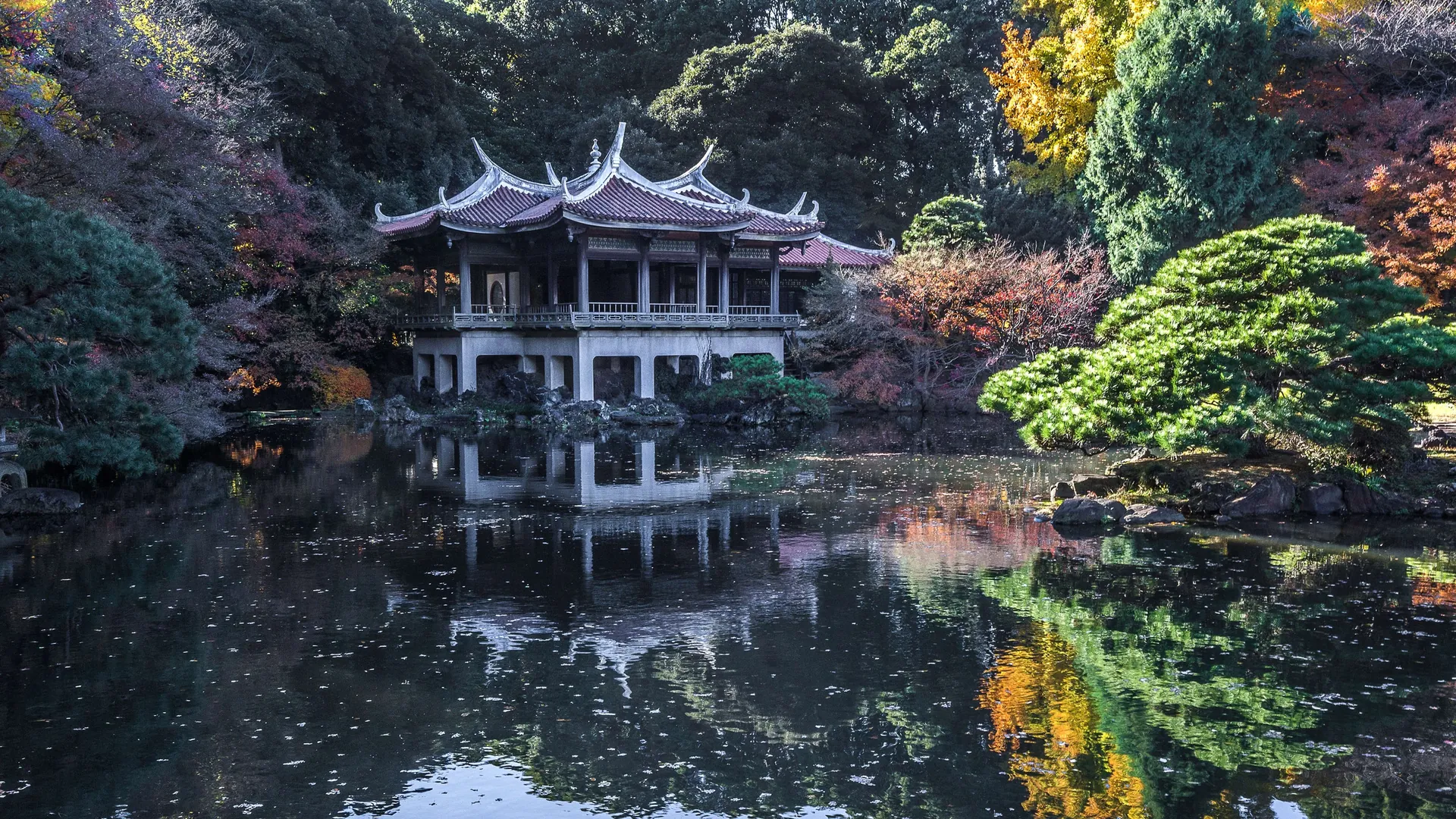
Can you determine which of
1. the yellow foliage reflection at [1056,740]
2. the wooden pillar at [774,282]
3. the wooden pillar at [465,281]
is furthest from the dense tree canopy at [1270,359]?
the wooden pillar at [465,281]

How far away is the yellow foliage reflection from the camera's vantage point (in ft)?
21.7

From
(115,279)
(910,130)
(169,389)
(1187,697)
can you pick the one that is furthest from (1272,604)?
(910,130)

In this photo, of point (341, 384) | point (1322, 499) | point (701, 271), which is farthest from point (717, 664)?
point (341, 384)

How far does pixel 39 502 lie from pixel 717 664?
11074 millimetres

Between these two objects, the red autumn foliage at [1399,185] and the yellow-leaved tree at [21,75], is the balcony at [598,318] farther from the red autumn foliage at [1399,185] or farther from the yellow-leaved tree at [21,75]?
the red autumn foliage at [1399,185]

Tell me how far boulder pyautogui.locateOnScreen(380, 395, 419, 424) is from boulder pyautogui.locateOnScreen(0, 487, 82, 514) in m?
12.5

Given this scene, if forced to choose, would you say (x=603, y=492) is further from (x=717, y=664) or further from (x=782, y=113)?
(x=782, y=113)

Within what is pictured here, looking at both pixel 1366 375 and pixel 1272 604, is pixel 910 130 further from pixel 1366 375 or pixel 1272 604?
pixel 1272 604

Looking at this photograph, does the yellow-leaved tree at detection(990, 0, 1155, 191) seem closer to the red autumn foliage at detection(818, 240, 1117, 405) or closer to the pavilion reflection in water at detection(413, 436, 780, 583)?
the red autumn foliage at detection(818, 240, 1117, 405)

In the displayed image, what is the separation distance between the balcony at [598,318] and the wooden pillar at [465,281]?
0.25m

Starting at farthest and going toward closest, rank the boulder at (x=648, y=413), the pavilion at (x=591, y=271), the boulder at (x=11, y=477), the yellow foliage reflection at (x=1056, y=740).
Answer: the pavilion at (x=591, y=271), the boulder at (x=648, y=413), the boulder at (x=11, y=477), the yellow foliage reflection at (x=1056, y=740)

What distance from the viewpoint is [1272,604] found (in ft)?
35.0

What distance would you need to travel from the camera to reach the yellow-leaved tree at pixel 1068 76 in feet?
93.5

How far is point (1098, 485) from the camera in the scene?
53.0 feet
